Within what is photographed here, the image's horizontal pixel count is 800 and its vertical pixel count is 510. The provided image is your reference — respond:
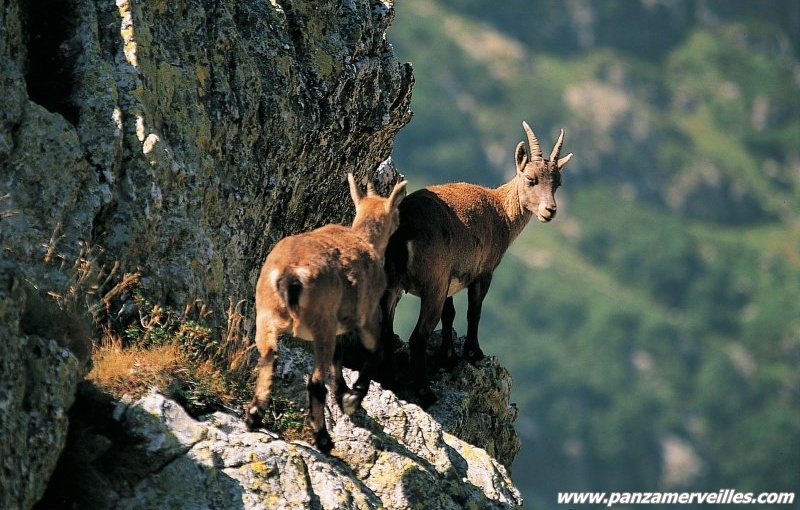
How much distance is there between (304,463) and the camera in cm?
1359

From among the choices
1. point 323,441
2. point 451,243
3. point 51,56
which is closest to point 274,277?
point 323,441

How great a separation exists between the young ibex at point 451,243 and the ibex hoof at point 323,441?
120 inches

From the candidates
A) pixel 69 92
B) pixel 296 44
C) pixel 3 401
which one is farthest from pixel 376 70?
pixel 3 401

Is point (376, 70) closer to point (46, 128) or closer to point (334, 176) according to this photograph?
point (334, 176)

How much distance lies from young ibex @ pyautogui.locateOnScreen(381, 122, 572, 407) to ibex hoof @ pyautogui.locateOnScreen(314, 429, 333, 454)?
305 centimetres

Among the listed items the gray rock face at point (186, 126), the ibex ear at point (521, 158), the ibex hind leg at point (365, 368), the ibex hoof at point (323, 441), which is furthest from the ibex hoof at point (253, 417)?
the ibex ear at point (521, 158)

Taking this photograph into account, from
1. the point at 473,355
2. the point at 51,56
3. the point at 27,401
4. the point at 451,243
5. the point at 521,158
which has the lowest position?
the point at 27,401

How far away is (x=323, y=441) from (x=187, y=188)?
3511mm

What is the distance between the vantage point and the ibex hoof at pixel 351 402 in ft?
48.7

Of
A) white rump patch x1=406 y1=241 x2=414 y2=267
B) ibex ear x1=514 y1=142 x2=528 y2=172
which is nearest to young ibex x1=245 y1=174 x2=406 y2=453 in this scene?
white rump patch x1=406 y1=241 x2=414 y2=267

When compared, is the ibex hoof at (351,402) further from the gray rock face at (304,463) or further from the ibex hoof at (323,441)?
the ibex hoof at (323,441)

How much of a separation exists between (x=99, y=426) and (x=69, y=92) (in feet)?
14.0

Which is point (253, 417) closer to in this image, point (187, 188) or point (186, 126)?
point (187, 188)

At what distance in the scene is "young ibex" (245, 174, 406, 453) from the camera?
13477mm
